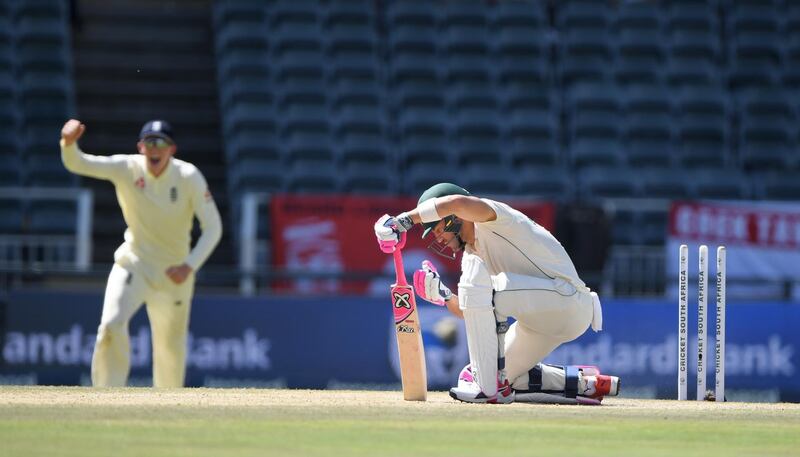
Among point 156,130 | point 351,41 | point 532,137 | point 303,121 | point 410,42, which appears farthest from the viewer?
point 410,42

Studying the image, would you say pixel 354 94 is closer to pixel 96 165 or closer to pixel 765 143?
pixel 765 143

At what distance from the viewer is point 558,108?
17.2 meters

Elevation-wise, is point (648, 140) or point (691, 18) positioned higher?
point (691, 18)

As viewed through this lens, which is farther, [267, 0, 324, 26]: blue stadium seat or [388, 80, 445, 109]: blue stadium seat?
[267, 0, 324, 26]: blue stadium seat

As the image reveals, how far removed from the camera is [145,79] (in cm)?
1756

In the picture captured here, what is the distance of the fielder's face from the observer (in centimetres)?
1055

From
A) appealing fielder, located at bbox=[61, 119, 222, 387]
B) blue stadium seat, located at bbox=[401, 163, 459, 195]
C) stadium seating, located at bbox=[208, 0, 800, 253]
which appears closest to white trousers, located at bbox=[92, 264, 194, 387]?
appealing fielder, located at bbox=[61, 119, 222, 387]

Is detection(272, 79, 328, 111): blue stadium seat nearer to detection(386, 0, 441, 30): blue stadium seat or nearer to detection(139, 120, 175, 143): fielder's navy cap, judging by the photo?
detection(386, 0, 441, 30): blue stadium seat

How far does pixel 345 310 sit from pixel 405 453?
7105 mm

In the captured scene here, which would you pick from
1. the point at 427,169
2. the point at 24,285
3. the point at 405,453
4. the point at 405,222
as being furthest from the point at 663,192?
the point at 405,453

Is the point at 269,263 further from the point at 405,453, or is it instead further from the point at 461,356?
the point at 405,453

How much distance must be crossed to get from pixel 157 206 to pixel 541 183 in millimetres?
6228

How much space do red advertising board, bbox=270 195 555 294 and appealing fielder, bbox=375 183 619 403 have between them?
5471mm

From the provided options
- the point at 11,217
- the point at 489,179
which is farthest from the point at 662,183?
the point at 11,217
